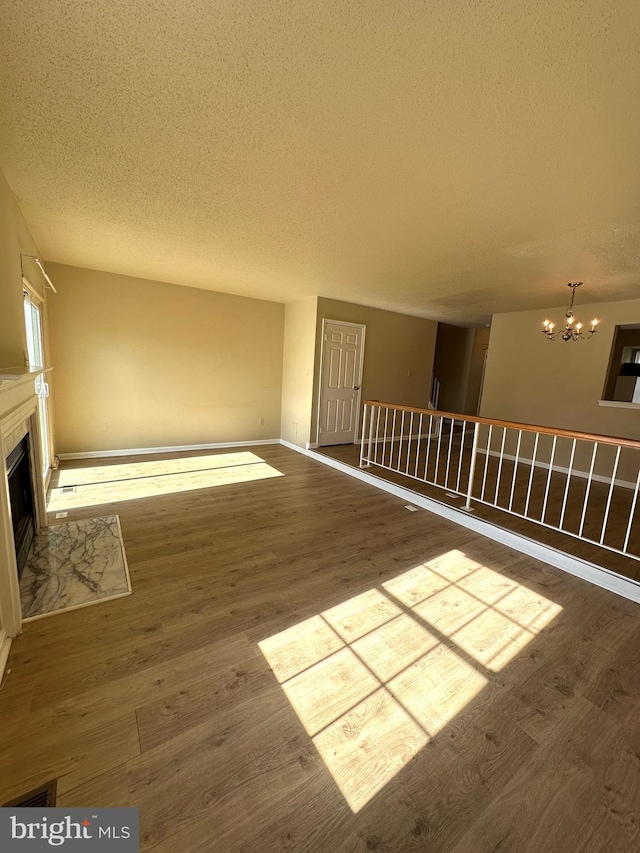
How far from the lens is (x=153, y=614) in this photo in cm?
204

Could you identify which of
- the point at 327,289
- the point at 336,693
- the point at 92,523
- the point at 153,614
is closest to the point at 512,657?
the point at 336,693

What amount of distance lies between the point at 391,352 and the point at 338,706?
19.4 ft

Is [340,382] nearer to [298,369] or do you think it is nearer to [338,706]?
[298,369]

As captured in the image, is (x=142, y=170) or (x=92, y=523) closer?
(x=142, y=170)

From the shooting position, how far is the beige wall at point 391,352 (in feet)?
19.2

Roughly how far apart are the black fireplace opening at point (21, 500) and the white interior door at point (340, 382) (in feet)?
13.1

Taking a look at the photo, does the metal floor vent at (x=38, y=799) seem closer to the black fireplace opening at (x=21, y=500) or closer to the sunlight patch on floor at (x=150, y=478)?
the black fireplace opening at (x=21, y=500)

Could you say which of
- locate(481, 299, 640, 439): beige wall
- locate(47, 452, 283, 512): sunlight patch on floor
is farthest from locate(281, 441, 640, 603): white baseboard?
locate(481, 299, 640, 439): beige wall

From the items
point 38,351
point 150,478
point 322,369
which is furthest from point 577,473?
point 38,351

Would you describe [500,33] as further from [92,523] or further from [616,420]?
[616,420]

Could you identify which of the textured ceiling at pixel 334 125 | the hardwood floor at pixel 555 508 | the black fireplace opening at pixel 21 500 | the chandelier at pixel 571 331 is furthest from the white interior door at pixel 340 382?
the black fireplace opening at pixel 21 500

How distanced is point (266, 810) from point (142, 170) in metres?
3.23

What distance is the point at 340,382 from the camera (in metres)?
6.04

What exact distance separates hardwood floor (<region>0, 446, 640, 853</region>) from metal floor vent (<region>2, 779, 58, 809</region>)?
0.04m
